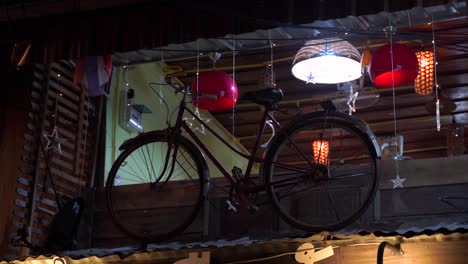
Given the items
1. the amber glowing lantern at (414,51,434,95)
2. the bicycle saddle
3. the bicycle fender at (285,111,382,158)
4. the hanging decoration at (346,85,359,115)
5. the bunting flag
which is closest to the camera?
the bicycle fender at (285,111,382,158)

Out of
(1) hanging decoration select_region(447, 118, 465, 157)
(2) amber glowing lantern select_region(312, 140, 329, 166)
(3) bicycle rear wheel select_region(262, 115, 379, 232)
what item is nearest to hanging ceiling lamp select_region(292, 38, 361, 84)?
(3) bicycle rear wheel select_region(262, 115, 379, 232)

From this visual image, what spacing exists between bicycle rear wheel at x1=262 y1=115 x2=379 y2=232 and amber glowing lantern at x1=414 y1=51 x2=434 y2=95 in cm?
170

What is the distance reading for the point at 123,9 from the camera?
10844 millimetres

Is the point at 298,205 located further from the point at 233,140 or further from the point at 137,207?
the point at 233,140

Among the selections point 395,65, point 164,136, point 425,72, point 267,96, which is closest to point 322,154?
point 267,96

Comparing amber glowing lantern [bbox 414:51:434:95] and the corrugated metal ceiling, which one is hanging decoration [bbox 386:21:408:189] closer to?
the corrugated metal ceiling

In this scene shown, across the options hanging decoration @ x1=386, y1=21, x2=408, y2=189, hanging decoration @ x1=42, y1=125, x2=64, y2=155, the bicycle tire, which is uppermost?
hanging decoration @ x1=386, y1=21, x2=408, y2=189

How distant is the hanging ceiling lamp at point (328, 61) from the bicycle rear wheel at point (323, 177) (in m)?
0.86

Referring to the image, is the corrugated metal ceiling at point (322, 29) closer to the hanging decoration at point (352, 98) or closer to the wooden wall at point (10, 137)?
the hanging decoration at point (352, 98)

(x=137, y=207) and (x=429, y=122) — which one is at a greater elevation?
(x=429, y=122)

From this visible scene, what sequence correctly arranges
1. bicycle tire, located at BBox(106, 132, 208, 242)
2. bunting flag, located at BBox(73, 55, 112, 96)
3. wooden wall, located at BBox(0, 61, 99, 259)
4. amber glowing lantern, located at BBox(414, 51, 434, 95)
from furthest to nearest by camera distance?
amber glowing lantern, located at BBox(414, 51, 434, 95), bunting flag, located at BBox(73, 55, 112, 96), wooden wall, located at BBox(0, 61, 99, 259), bicycle tire, located at BBox(106, 132, 208, 242)

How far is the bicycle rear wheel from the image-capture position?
875 cm

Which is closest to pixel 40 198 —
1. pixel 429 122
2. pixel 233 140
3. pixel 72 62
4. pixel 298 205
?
pixel 72 62

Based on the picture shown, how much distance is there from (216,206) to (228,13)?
2537 mm
